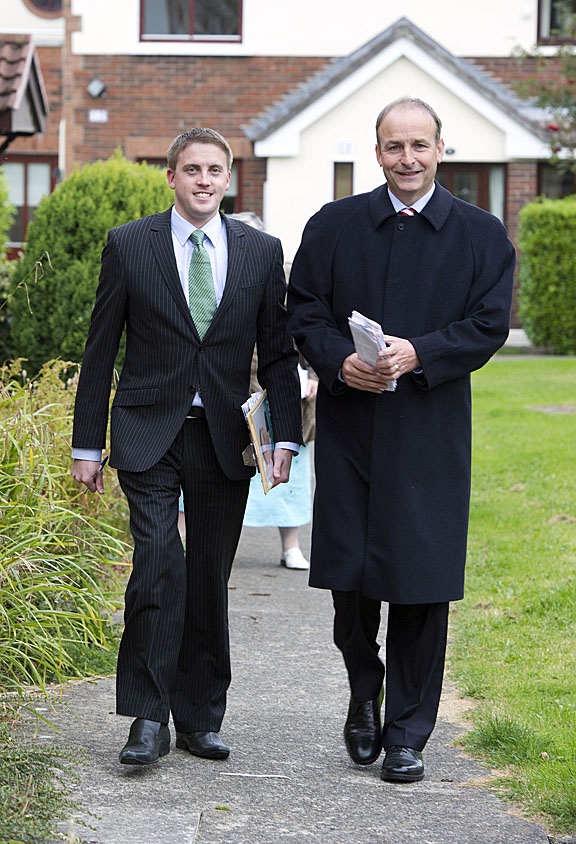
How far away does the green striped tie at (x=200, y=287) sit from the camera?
4.29 meters

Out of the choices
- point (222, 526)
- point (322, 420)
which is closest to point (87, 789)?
point (222, 526)

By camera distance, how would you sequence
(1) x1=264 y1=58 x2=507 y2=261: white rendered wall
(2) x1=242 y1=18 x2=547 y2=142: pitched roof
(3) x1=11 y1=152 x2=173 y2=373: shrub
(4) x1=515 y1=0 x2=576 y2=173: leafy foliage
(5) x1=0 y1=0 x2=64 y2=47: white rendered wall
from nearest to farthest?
(3) x1=11 y1=152 x2=173 y2=373: shrub
(4) x1=515 y1=0 x2=576 y2=173: leafy foliage
(2) x1=242 y1=18 x2=547 y2=142: pitched roof
(1) x1=264 y1=58 x2=507 y2=261: white rendered wall
(5) x1=0 y1=0 x2=64 y2=47: white rendered wall

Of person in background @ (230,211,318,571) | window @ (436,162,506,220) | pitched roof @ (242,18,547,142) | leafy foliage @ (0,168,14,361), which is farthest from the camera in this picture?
window @ (436,162,506,220)

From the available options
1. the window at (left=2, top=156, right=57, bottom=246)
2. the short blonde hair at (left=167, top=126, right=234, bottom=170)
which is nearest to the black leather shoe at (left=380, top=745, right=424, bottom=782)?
the short blonde hair at (left=167, top=126, right=234, bottom=170)

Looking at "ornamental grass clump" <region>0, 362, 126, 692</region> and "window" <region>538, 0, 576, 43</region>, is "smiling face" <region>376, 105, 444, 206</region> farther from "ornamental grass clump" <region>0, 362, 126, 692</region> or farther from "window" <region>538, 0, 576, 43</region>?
"window" <region>538, 0, 576, 43</region>

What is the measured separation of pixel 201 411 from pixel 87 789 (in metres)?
1.20

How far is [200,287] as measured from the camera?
4.31 metres

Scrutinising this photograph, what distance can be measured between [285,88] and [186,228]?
1748 centimetres

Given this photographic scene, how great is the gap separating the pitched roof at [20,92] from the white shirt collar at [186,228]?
654 centimetres

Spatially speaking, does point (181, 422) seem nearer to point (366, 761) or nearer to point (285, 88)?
point (366, 761)

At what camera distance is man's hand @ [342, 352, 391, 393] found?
4.05m

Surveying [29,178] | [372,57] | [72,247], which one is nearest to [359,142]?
[372,57]

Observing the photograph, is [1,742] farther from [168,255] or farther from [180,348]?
[168,255]

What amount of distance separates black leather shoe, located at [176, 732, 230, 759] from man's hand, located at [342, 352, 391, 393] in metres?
1.23
